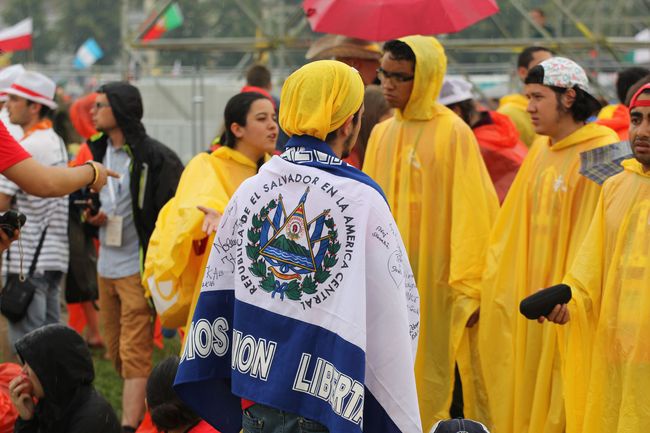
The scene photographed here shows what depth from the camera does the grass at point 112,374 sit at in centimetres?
781

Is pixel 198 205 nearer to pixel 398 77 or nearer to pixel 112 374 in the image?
pixel 398 77

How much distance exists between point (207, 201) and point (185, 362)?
189 cm

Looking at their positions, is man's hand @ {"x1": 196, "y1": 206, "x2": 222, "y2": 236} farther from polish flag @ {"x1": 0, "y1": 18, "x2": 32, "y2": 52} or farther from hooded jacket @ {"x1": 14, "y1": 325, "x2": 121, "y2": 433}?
polish flag @ {"x1": 0, "y1": 18, "x2": 32, "y2": 52}

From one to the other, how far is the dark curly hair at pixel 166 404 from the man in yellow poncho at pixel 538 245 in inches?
67.0

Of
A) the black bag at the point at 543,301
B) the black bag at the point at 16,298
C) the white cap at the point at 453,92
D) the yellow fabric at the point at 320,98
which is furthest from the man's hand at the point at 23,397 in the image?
the white cap at the point at 453,92

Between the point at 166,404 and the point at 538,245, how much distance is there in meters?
1.99

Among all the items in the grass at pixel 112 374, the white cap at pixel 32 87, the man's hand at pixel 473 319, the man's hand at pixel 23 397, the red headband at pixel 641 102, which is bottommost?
the grass at pixel 112 374

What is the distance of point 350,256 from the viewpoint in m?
3.45

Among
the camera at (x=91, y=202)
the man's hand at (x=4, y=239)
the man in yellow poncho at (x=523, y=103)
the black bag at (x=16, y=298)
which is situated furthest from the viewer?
the man in yellow poncho at (x=523, y=103)

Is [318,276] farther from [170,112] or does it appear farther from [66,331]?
[170,112]

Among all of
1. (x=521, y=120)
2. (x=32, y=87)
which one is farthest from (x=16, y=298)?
(x=521, y=120)

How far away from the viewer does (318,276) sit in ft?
11.5

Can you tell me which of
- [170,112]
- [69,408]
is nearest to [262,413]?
[69,408]

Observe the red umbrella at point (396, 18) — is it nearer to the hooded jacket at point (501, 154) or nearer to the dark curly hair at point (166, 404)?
the hooded jacket at point (501, 154)
